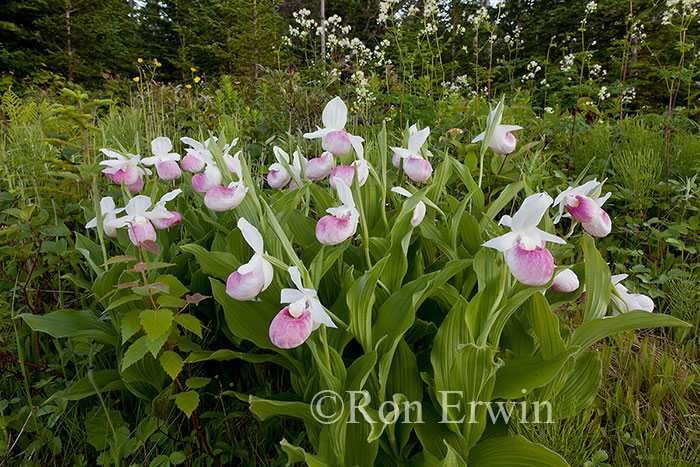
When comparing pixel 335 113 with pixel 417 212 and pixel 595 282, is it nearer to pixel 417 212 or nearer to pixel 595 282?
pixel 417 212

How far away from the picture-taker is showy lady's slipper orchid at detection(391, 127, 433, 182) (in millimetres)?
1116

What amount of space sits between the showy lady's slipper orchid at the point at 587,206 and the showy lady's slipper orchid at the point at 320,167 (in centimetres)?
59

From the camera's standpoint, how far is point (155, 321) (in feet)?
3.13

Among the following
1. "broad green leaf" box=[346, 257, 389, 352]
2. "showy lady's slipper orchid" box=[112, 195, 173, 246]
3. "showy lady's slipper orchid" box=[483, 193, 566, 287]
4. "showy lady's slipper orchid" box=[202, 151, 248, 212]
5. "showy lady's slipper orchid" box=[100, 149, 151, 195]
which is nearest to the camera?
"showy lady's slipper orchid" box=[483, 193, 566, 287]

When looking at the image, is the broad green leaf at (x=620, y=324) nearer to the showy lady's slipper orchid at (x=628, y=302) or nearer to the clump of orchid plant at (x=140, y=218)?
the showy lady's slipper orchid at (x=628, y=302)

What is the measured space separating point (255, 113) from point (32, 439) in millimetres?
2702

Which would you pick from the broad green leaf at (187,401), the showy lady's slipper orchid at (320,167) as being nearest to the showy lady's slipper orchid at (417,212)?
the showy lady's slipper orchid at (320,167)

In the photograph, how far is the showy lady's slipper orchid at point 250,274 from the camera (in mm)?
778

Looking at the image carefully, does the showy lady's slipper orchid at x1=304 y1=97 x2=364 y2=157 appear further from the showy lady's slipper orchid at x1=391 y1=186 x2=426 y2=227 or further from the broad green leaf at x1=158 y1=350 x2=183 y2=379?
the broad green leaf at x1=158 y1=350 x2=183 y2=379

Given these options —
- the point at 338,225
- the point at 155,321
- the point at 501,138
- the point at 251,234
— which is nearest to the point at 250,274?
the point at 251,234

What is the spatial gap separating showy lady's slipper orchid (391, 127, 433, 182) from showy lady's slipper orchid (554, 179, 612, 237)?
0.34 m

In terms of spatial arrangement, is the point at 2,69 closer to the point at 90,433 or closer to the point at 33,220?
the point at 33,220

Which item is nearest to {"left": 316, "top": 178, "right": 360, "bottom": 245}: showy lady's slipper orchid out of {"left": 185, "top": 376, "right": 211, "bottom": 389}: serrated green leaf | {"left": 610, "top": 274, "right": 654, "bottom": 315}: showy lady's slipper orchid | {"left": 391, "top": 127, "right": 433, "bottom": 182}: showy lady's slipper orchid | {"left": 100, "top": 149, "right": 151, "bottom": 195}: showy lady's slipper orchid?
{"left": 391, "top": 127, "right": 433, "bottom": 182}: showy lady's slipper orchid

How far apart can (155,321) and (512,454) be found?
32.9 inches
